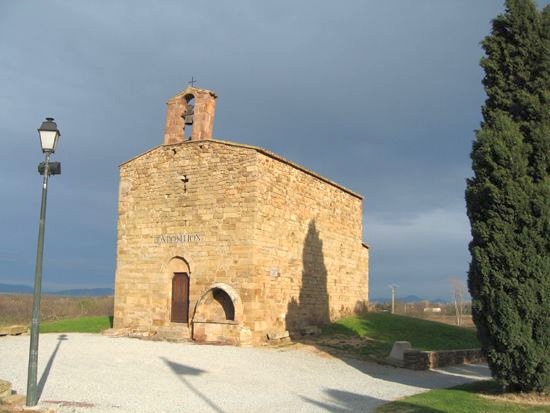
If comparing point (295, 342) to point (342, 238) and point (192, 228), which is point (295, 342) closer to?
point (192, 228)

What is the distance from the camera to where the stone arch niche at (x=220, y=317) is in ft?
59.5

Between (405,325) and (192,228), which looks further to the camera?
(405,325)

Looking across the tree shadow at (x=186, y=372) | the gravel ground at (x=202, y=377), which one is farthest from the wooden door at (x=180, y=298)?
the tree shadow at (x=186, y=372)

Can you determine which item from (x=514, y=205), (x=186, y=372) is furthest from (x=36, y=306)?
(x=514, y=205)

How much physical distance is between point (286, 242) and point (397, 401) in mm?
10784

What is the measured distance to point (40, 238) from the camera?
9.41 meters

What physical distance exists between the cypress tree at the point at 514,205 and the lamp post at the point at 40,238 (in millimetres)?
8033

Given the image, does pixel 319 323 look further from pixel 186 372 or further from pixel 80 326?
pixel 186 372

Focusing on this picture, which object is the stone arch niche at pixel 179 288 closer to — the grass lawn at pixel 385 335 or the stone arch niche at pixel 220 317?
the stone arch niche at pixel 220 317

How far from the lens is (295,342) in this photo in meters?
19.6

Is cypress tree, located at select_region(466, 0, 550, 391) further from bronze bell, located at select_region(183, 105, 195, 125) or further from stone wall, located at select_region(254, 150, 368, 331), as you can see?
bronze bell, located at select_region(183, 105, 195, 125)

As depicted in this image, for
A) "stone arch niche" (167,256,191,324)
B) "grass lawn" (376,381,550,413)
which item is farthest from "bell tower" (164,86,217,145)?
"grass lawn" (376,381,550,413)

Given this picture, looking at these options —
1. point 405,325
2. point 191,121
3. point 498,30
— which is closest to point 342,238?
point 405,325

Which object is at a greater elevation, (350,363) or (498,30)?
(498,30)
